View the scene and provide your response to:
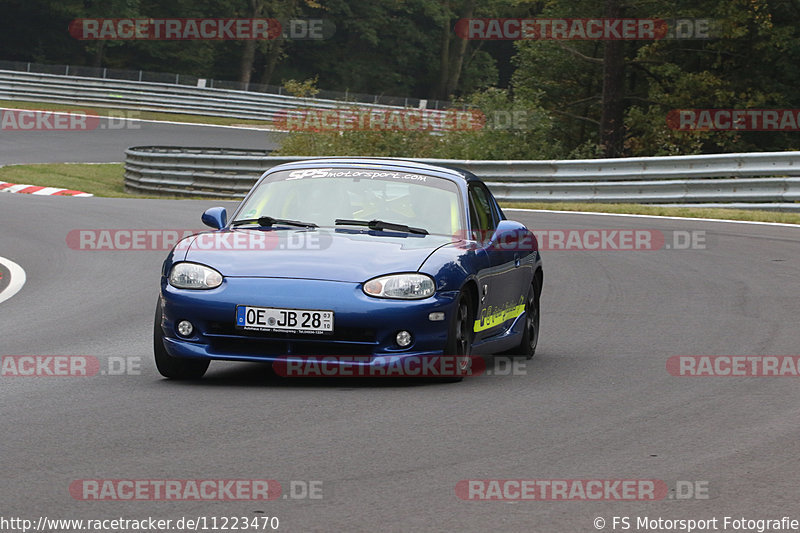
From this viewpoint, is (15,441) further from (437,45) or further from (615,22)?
(437,45)

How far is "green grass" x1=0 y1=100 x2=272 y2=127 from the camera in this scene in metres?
52.5

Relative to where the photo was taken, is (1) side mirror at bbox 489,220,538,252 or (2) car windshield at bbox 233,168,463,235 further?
(1) side mirror at bbox 489,220,538,252

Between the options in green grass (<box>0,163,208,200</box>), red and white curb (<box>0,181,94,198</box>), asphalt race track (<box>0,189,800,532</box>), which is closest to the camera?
asphalt race track (<box>0,189,800,532</box>)

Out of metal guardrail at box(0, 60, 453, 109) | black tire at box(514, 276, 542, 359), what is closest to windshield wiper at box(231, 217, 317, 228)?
black tire at box(514, 276, 542, 359)

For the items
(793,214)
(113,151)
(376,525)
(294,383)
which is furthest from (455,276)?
(113,151)

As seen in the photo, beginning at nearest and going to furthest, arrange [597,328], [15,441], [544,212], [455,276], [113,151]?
[15,441]
[455,276]
[597,328]
[544,212]
[113,151]

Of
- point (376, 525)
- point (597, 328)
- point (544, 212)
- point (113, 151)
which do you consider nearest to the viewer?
point (376, 525)

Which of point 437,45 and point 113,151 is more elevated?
point 437,45

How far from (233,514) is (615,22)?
90.8 ft

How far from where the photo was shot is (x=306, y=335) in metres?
7.64

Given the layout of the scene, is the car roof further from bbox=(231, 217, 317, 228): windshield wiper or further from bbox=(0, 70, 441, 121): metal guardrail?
bbox=(0, 70, 441, 121): metal guardrail

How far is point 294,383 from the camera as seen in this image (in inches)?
313

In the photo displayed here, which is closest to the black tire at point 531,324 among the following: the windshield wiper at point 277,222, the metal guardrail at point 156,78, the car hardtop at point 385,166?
the car hardtop at point 385,166

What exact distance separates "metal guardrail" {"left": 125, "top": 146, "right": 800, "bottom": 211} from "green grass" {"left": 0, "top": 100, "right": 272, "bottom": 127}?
2449 cm
